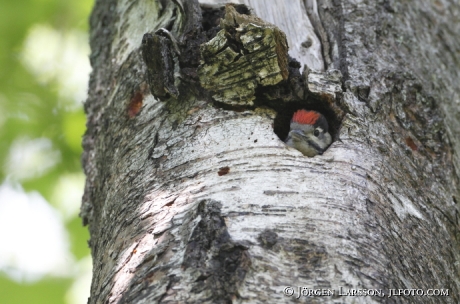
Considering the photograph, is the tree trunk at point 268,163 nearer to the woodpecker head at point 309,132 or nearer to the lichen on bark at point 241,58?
the lichen on bark at point 241,58

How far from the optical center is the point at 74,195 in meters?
6.05

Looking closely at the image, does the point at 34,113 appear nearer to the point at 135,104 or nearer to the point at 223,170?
the point at 135,104

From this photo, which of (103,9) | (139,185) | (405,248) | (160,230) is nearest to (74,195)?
(103,9)

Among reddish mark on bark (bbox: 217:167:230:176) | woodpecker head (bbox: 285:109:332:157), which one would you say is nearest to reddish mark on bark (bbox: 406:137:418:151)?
woodpecker head (bbox: 285:109:332:157)

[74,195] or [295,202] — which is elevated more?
[74,195]

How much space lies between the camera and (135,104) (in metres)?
3.28

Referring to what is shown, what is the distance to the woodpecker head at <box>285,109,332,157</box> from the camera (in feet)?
10.7

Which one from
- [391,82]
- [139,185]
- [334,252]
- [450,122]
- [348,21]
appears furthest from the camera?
[450,122]

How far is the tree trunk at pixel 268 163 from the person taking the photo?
87.7 inches

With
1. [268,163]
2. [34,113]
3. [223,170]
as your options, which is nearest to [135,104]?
[223,170]

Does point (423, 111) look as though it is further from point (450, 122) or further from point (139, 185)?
point (139, 185)

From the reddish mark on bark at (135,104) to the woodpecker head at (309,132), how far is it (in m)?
0.89

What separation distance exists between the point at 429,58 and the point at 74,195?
384 centimetres

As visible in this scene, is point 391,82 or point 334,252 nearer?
point 334,252
